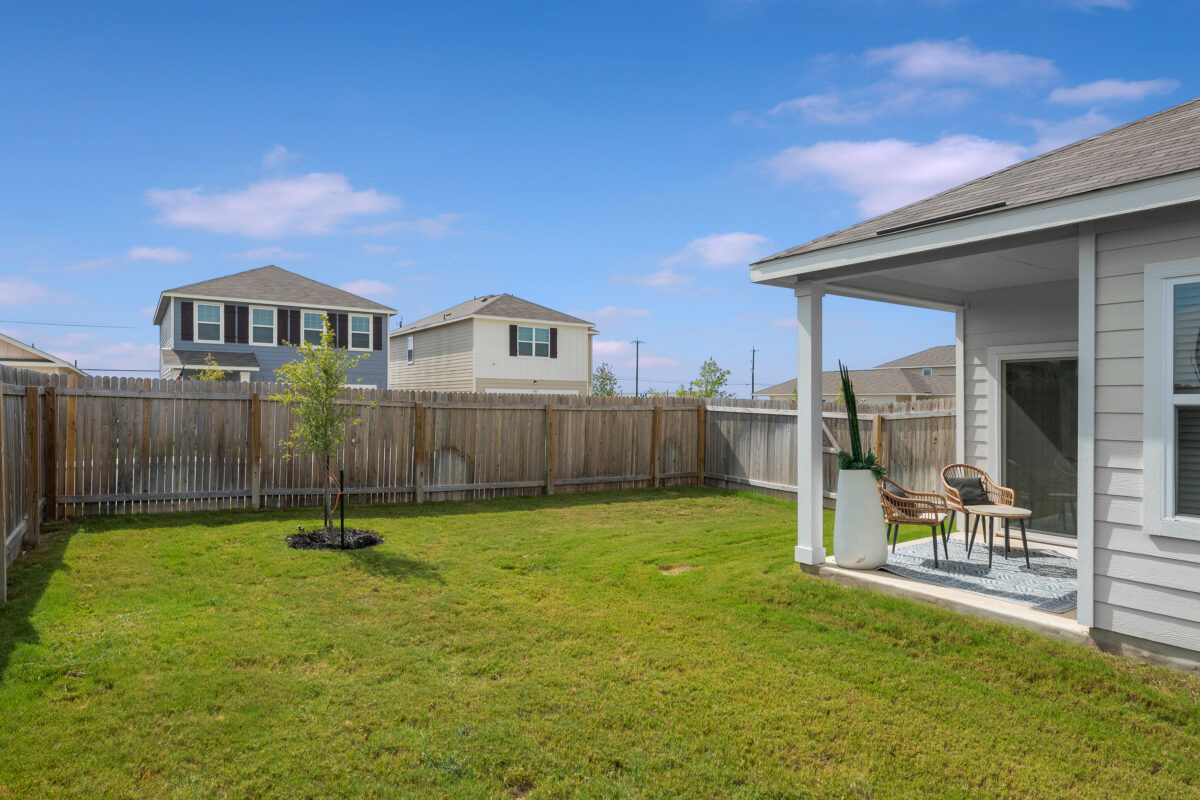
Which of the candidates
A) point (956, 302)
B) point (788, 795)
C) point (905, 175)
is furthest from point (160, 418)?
point (905, 175)

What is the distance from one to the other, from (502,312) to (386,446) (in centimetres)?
1555

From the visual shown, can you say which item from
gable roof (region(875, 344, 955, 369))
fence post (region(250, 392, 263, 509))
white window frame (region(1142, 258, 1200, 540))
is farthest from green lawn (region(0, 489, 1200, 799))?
gable roof (region(875, 344, 955, 369))

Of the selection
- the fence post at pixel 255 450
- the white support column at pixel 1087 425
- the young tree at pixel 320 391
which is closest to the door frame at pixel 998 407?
the white support column at pixel 1087 425

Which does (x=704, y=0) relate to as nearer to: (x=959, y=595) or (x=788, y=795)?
(x=959, y=595)

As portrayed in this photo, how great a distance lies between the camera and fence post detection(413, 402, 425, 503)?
1060 cm

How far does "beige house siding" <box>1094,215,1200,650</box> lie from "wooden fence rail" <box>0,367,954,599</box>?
576 centimetres

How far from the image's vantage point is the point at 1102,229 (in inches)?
165

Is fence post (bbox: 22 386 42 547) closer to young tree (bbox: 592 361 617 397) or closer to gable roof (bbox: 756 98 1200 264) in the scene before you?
gable roof (bbox: 756 98 1200 264)

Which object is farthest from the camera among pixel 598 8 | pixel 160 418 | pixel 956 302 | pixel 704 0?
pixel 598 8

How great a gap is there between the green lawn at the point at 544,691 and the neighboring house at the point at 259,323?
57.0 feet

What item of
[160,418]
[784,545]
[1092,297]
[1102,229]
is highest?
[1102,229]

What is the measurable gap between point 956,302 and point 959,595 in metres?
3.81

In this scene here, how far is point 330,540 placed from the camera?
23.9ft

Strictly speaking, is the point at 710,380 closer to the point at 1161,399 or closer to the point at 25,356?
the point at 1161,399
